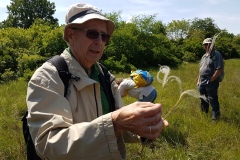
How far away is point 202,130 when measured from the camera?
487 cm

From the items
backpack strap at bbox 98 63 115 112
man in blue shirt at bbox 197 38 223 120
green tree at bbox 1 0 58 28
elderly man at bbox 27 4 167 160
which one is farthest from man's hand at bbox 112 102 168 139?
green tree at bbox 1 0 58 28

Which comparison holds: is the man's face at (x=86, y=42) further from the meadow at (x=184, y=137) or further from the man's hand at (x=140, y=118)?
the meadow at (x=184, y=137)

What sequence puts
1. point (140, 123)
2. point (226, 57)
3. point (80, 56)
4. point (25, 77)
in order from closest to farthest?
point (140, 123)
point (80, 56)
point (25, 77)
point (226, 57)

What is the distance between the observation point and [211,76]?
244 inches

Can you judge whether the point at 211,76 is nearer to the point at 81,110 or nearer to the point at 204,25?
the point at 81,110

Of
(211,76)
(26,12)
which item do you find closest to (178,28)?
(26,12)

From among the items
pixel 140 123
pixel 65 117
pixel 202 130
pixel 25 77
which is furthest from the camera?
pixel 25 77

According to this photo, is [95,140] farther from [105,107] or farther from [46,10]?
[46,10]

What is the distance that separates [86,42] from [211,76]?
200 inches

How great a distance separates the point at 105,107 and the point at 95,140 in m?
0.68

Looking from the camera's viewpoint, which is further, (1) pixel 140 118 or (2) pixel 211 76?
(2) pixel 211 76

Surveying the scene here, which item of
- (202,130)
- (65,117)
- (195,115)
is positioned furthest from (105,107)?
(195,115)

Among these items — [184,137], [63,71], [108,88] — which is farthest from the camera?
[184,137]

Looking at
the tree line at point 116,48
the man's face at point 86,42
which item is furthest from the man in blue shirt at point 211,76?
the man's face at point 86,42
